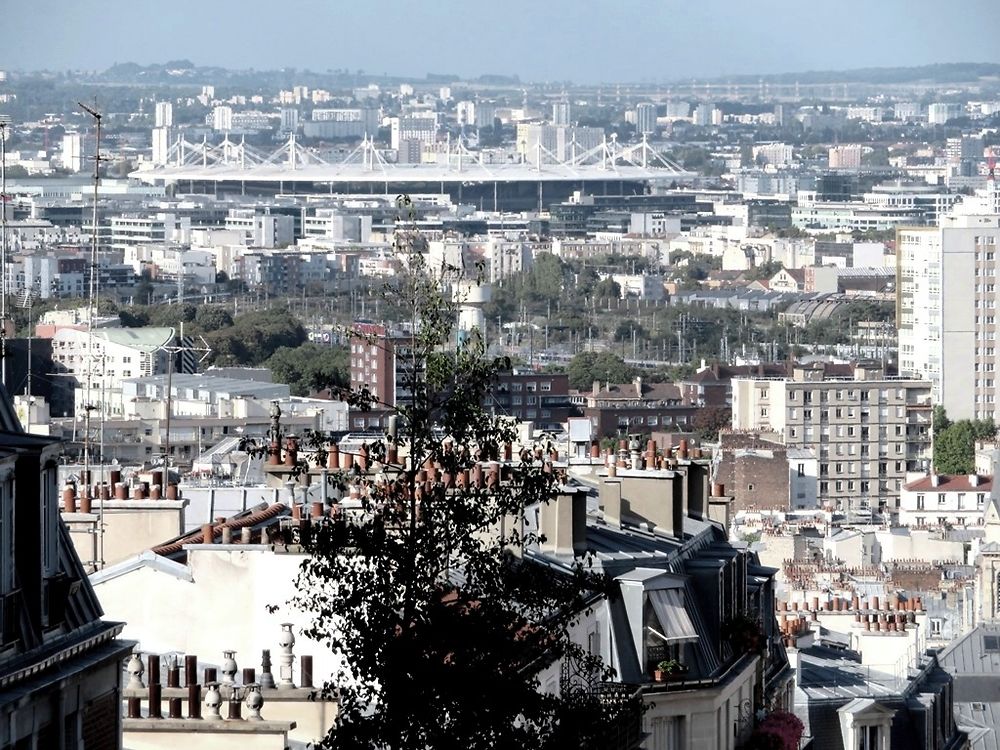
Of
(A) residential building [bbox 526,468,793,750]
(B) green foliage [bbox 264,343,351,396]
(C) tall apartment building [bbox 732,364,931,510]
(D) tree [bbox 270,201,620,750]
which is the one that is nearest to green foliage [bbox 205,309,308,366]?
(B) green foliage [bbox 264,343,351,396]

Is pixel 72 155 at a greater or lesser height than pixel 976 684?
greater

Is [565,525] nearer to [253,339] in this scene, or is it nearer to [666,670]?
[666,670]

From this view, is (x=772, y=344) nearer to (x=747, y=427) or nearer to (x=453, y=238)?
(x=747, y=427)

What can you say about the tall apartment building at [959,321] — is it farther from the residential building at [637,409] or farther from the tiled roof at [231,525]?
the tiled roof at [231,525]

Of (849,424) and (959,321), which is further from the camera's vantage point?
→ (959,321)

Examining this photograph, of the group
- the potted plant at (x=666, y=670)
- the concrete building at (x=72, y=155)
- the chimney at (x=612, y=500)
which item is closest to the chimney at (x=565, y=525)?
the potted plant at (x=666, y=670)

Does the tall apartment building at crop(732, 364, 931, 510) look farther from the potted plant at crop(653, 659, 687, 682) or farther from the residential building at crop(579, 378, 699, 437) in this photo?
the potted plant at crop(653, 659, 687, 682)

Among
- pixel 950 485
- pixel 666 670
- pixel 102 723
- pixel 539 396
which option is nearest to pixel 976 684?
pixel 666 670

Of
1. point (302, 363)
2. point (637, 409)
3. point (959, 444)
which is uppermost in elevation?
point (302, 363)
